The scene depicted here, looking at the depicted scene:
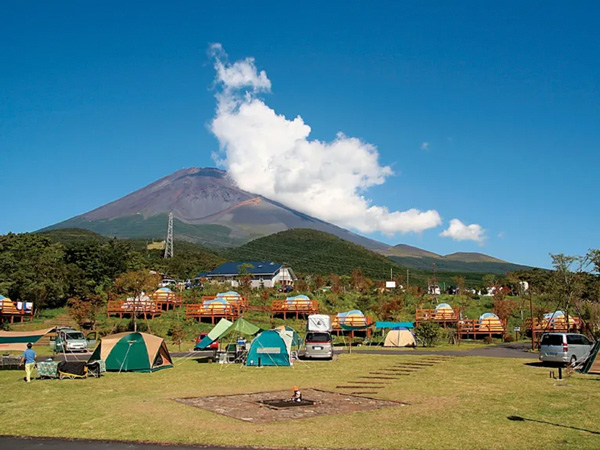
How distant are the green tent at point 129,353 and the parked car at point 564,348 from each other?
1609 centimetres

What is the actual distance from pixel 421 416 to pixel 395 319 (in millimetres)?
36627

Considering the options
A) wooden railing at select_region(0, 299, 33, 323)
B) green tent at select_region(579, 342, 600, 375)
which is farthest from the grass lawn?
wooden railing at select_region(0, 299, 33, 323)

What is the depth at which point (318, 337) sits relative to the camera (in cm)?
2661

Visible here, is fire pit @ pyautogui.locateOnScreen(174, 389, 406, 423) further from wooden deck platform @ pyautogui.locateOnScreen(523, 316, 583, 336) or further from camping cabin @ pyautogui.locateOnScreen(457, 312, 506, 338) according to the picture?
camping cabin @ pyautogui.locateOnScreen(457, 312, 506, 338)

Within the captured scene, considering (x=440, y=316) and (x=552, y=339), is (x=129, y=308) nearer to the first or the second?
(x=440, y=316)

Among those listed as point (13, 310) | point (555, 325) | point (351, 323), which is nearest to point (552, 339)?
point (555, 325)

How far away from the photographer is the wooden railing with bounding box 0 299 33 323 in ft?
136

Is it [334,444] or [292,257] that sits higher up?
[292,257]

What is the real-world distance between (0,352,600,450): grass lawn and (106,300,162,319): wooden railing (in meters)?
24.0

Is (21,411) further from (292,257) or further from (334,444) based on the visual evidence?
(292,257)

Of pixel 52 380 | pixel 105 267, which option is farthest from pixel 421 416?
pixel 105 267

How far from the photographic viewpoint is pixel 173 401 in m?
14.8

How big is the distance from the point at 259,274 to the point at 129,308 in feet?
106

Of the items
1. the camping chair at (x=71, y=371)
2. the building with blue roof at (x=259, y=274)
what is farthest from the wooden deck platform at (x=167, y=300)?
the camping chair at (x=71, y=371)
